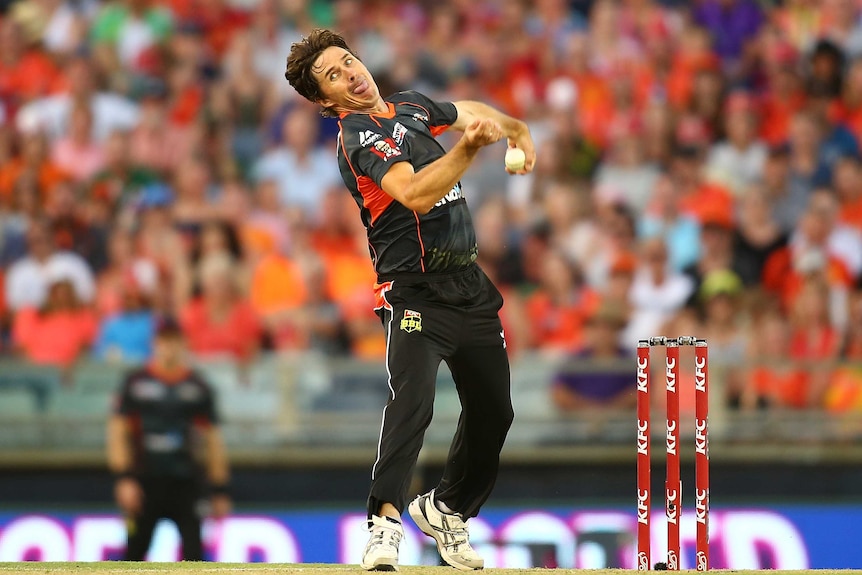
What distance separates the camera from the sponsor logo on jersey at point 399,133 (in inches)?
231

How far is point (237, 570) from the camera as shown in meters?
6.44

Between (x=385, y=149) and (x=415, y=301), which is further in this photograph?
(x=415, y=301)

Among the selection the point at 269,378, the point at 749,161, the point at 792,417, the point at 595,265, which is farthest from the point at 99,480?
the point at 749,161

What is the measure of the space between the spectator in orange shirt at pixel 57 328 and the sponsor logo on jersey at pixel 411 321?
18.1 ft

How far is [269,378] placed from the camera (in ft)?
32.7

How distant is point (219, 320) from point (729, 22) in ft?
20.2

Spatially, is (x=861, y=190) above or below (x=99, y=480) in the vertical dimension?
above

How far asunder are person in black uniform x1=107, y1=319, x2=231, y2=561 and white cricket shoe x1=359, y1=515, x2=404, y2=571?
4564mm

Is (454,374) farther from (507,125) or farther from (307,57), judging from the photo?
(307,57)

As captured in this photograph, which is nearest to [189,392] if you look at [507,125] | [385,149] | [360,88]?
[507,125]

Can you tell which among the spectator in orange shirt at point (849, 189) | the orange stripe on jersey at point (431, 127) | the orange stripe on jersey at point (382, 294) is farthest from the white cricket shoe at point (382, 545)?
the spectator in orange shirt at point (849, 189)

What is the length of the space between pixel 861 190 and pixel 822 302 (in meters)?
1.73

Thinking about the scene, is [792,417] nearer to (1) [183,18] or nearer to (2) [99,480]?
(2) [99,480]

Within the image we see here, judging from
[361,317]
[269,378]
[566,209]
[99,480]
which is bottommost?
[99,480]
